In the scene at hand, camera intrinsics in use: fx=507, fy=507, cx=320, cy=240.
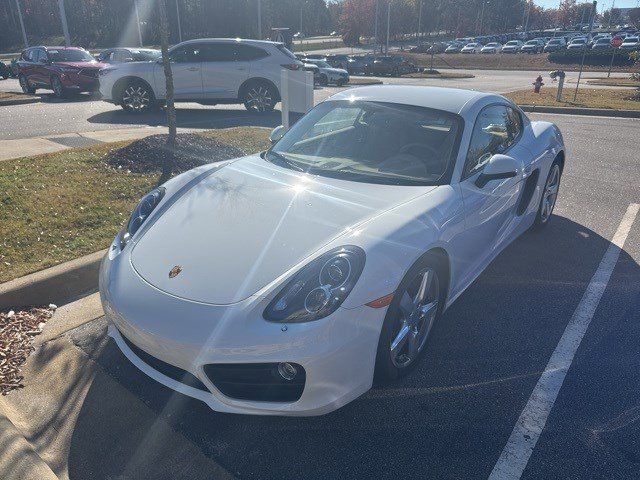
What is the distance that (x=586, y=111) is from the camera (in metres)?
14.5

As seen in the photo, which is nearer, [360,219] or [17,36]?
[360,219]

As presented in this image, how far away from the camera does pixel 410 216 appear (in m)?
2.78

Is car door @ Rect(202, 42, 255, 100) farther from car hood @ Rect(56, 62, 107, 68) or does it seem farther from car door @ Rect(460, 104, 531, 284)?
car door @ Rect(460, 104, 531, 284)

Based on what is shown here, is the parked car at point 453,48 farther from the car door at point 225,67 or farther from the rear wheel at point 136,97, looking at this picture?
the rear wheel at point 136,97

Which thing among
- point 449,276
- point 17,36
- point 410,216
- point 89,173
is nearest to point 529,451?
point 449,276

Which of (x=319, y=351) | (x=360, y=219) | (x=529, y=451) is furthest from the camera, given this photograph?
(x=360, y=219)

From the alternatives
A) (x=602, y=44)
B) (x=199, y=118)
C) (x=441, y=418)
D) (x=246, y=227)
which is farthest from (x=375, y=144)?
(x=602, y=44)

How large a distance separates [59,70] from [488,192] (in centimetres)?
1470

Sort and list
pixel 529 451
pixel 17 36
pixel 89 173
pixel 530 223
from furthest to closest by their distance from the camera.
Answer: pixel 17 36
pixel 89 173
pixel 530 223
pixel 529 451

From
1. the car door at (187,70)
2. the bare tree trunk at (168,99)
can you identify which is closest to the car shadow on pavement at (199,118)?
the car door at (187,70)

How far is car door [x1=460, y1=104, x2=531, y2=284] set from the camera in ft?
10.8

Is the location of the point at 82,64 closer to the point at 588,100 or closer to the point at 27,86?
the point at 27,86

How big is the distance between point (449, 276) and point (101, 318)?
233 cm

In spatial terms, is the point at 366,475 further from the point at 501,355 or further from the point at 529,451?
the point at 501,355
